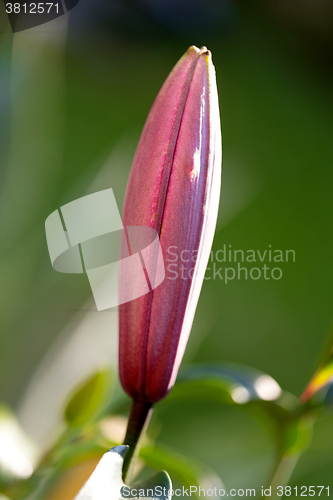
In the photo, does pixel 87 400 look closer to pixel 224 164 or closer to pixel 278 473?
pixel 278 473

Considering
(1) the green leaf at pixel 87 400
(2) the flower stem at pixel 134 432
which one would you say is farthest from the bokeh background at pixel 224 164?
(2) the flower stem at pixel 134 432

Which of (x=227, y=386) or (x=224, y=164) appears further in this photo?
(x=224, y=164)

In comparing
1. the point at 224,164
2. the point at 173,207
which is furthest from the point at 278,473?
the point at 224,164

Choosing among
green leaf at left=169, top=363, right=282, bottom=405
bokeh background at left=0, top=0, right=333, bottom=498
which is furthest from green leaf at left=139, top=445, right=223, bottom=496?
bokeh background at left=0, top=0, right=333, bottom=498

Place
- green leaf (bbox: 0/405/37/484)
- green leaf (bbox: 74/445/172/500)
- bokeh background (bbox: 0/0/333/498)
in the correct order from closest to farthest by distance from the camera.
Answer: green leaf (bbox: 74/445/172/500), green leaf (bbox: 0/405/37/484), bokeh background (bbox: 0/0/333/498)

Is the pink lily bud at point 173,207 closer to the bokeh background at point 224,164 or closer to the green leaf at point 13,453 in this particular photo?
the green leaf at point 13,453

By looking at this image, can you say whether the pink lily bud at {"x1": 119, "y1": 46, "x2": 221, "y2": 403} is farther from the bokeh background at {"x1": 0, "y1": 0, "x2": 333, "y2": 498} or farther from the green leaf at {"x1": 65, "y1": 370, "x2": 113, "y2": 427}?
the bokeh background at {"x1": 0, "y1": 0, "x2": 333, "y2": 498}

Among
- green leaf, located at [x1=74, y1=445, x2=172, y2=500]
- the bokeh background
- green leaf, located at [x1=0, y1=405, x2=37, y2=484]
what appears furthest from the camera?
the bokeh background
